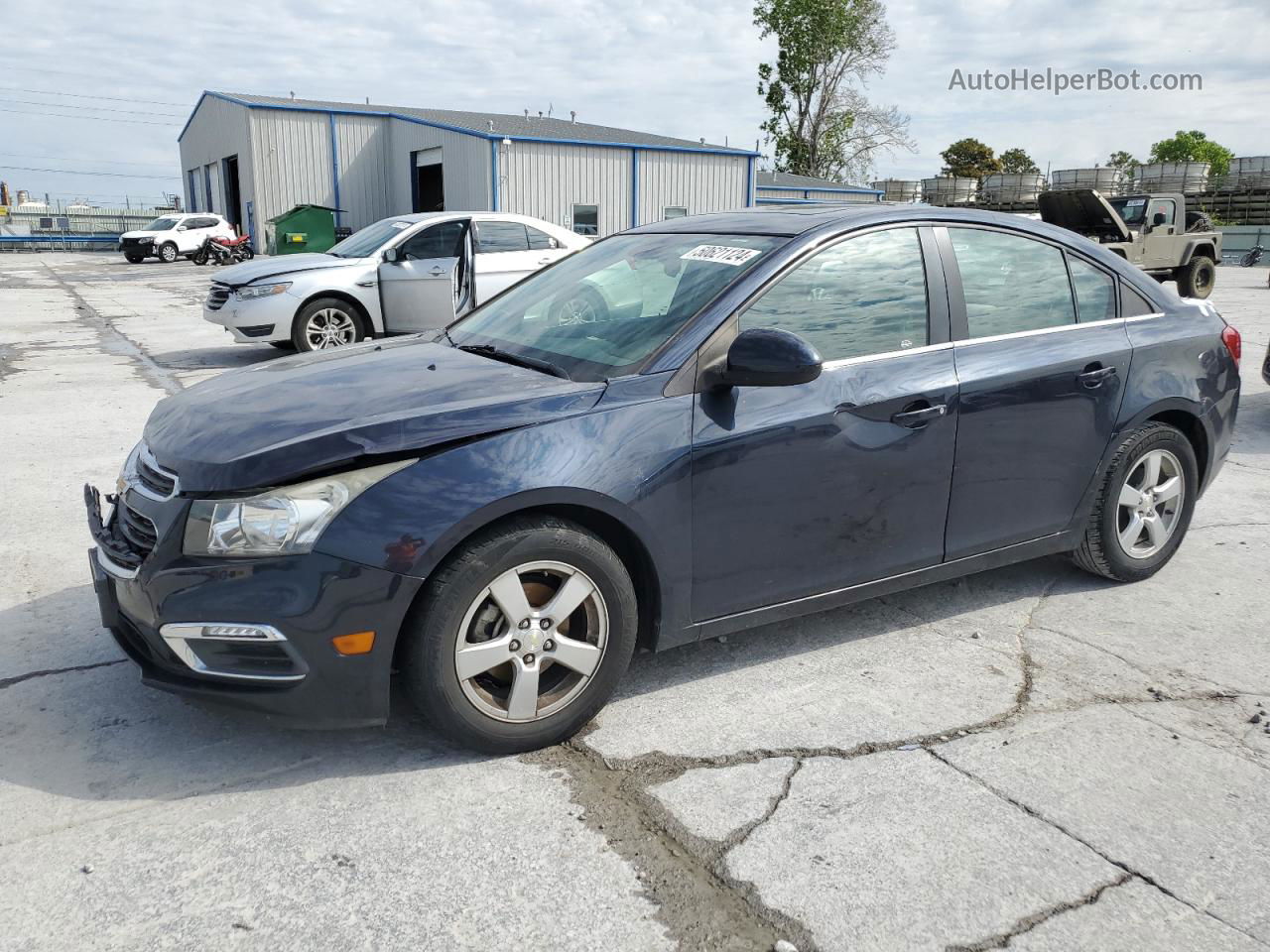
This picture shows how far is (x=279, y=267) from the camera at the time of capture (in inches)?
427

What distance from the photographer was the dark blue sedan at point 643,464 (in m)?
2.80

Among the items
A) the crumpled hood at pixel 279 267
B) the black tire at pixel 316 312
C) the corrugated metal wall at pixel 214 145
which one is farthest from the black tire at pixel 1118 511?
the corrugated metal wall at pixel 214 145

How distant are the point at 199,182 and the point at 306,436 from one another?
5153cm

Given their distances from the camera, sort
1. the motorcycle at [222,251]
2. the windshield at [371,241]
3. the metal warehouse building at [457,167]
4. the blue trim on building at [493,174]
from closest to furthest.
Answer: the windshield at [371,241] < the blue trim on building at [493,174] < the metal warehouse building at [457,167] < the motorcycle at [222,251]

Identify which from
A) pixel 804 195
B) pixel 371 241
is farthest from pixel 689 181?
pixel 371 241

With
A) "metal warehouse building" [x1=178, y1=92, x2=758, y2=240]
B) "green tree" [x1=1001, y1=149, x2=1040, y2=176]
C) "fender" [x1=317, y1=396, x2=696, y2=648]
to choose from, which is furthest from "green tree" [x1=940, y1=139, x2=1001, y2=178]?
"fender" [x1=317, y1=396, x2=696, y2=648]

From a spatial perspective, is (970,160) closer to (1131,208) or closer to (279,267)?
(1131,208)

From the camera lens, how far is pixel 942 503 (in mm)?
3742

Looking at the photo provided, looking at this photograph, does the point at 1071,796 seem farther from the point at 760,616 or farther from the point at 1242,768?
the point at 760,616

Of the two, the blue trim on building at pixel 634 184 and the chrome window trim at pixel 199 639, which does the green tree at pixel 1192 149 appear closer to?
the blue trim on building at pixel 634 184

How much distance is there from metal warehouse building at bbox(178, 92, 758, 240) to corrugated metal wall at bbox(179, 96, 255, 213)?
14cm

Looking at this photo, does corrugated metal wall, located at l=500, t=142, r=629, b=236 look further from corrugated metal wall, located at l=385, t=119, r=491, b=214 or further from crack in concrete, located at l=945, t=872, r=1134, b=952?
crack in concrete, located at l=945, t=872, r=1134, b=952

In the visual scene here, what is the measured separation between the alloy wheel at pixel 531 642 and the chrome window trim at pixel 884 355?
3.74 ft

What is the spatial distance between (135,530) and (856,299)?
2.46 m
